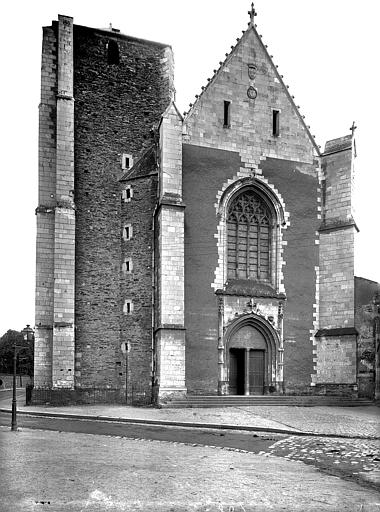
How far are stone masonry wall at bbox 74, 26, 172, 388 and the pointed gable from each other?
3.80 m

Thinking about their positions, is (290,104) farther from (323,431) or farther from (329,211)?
(323,431)

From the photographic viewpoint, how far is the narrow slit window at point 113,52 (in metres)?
34.5

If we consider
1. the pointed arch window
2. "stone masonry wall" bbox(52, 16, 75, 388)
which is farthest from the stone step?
the pointed arch window

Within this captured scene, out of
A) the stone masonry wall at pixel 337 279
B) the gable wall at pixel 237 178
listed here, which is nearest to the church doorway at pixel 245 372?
the gable wall at pixel 237 178

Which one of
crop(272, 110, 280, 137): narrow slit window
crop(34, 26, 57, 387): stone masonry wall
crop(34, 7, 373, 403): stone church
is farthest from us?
crop(272, 110, 280, 137): narrow slit window

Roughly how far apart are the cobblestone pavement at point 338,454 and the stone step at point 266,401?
976 centimetres

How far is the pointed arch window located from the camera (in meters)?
31.9

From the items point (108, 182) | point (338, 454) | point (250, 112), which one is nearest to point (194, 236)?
point (108, 182)

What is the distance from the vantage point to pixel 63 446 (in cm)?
1495

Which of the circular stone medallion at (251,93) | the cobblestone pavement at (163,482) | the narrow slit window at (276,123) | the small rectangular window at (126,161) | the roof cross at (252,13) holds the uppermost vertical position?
the roof cross at (252,13)

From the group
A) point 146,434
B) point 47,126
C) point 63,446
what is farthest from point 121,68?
point 63,446

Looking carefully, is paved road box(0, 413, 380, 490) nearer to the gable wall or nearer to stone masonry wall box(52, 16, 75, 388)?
stone masonry wall box(52, 16, 75, 388)

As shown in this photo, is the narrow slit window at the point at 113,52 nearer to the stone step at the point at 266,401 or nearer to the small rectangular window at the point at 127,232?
the small rectangular window at the point at 127,232

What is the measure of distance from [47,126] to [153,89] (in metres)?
5.92
